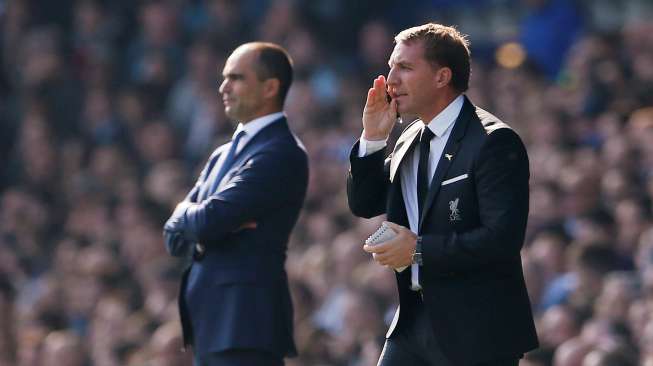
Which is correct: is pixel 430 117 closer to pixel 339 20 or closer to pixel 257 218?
pixel 257 218

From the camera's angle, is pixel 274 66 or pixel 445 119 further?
pixel 274 66

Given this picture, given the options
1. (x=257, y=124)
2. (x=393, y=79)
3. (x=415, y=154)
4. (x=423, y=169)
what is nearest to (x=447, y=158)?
(x=423, y=169)

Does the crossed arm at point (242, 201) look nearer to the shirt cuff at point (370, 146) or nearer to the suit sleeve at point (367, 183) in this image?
the suit sleeve at point (367, 183)

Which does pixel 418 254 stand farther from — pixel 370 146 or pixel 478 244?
pixel 370 146

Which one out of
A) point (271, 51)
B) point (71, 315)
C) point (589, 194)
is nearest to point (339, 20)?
point (71, 315)

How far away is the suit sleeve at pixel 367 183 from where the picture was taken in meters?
5.19

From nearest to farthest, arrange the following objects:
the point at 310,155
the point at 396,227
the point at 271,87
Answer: the point at 396,227 → the point at 271,87 → the point at 310,155

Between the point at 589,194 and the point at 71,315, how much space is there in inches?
174

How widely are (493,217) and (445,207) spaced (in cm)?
22

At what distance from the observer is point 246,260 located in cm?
616

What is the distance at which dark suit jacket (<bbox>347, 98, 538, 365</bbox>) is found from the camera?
15.8ft

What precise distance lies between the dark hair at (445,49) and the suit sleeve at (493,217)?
0.33 m

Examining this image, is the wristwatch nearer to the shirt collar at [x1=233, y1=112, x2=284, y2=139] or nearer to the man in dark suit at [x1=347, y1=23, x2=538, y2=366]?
the man in dark suit at [x1=347, y1=23, x2=538, y2=366]

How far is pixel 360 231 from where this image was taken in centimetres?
1019
